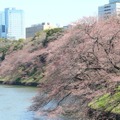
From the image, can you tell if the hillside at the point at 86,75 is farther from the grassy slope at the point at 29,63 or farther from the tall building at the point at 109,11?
the grassy slope at the point at 29,63

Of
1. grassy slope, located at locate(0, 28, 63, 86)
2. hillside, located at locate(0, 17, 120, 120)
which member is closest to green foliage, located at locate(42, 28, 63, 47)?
grassy slope, located at locate(0, 28, 63, 86)

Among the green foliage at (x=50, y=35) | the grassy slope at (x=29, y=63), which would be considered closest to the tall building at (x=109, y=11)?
the green foliage at (x=50, y=35)

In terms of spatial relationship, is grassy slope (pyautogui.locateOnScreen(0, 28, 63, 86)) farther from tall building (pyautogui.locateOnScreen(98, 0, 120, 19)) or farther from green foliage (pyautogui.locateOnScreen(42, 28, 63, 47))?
tall building (pyautogui.locateOnScreen(98, 0, 120, 19))

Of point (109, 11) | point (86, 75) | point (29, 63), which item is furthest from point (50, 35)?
point (86, 75)

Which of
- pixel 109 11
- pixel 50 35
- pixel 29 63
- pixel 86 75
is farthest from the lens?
pixel 50 35

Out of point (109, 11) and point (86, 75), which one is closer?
point (86, 75)

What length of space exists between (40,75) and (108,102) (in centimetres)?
3420

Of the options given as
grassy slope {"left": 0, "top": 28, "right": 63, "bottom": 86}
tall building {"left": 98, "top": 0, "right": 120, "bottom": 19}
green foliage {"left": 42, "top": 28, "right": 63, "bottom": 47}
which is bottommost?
grassy slope {"left": 0, "top": 28, "right": 63, "bottom": 86}

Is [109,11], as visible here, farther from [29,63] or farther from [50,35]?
[29,63]

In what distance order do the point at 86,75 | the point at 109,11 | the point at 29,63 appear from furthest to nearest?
the point at 29,63, the point at 109,11, the point at 86,75

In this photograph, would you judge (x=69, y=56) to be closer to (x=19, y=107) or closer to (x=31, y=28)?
(x=19, y=107)

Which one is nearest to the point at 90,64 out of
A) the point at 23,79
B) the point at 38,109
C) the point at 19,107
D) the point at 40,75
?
the point at 38,109

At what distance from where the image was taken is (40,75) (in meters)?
50.7

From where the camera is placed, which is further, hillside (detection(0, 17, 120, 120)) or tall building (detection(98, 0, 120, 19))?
tall building (detection(98, 0, 120, 19))
